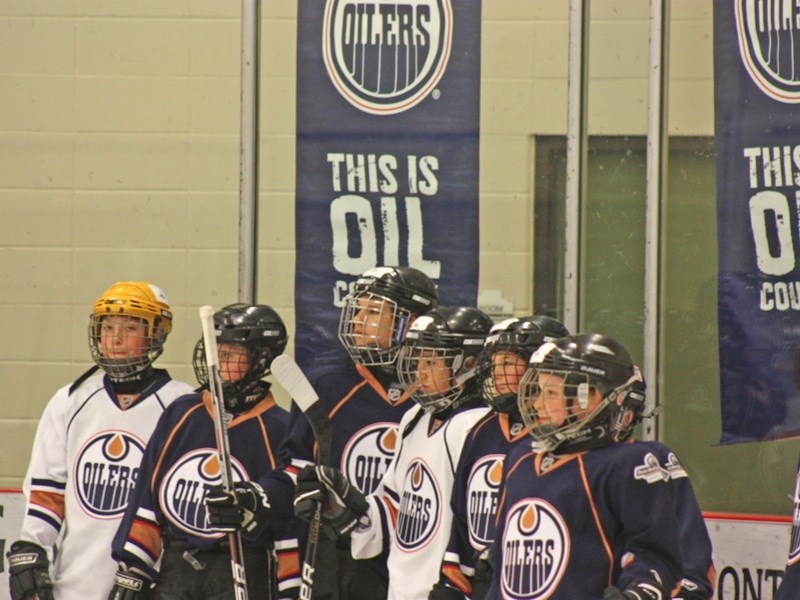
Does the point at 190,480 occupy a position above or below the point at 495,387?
below

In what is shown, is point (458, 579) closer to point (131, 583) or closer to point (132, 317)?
point (131, 583)

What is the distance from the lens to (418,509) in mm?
2955

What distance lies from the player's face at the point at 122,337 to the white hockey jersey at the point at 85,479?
105 millimetres

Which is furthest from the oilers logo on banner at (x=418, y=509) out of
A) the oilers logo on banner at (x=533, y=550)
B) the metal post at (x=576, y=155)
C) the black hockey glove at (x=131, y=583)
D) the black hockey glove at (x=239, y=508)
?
the metal post at (x=576, y=155)

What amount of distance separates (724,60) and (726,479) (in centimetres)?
120

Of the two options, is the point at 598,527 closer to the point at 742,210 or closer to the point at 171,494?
the point at 171,494

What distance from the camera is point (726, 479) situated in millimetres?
3973

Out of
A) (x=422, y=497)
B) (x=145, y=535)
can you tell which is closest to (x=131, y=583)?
(x=145, y=535)

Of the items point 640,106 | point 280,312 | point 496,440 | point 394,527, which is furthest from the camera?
point 280,312

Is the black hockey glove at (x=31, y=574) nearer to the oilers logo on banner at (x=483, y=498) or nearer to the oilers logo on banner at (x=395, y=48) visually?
the oilers logo on banner at (x=483, y=498)

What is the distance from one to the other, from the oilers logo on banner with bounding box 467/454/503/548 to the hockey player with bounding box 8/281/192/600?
101 centimetres

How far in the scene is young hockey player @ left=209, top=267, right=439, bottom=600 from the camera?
10.7 ft

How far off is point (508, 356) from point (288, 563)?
2.59ft

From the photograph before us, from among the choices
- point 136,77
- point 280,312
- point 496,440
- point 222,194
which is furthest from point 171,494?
point 136,77
